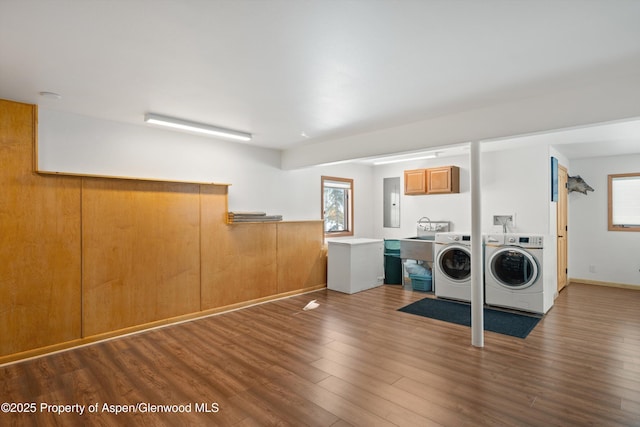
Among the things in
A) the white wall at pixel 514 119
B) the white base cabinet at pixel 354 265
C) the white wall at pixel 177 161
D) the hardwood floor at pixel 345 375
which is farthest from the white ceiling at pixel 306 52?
the white base cabinet at pixel 354 265

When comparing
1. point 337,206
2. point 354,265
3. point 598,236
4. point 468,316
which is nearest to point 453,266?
point 468,316

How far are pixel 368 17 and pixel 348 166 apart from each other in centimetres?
543

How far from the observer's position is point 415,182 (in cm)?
669

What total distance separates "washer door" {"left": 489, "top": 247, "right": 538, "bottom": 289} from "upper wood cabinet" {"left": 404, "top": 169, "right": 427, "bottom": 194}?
2.20 m

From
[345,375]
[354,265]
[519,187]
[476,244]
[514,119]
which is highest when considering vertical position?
[514,119]

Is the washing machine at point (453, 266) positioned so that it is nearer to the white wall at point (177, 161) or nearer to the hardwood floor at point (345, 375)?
the hardwood floor at point (345, 375)

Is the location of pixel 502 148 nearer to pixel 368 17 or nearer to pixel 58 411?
pixel 368 17

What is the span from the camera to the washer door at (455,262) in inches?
199

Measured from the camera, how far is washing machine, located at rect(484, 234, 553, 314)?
14.4 ft

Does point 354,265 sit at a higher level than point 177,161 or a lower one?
lower

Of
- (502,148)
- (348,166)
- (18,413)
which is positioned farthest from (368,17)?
(348,166)

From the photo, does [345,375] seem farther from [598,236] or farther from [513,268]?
[598,236]

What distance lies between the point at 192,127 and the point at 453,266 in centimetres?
437

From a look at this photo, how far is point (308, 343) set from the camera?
3531mm
